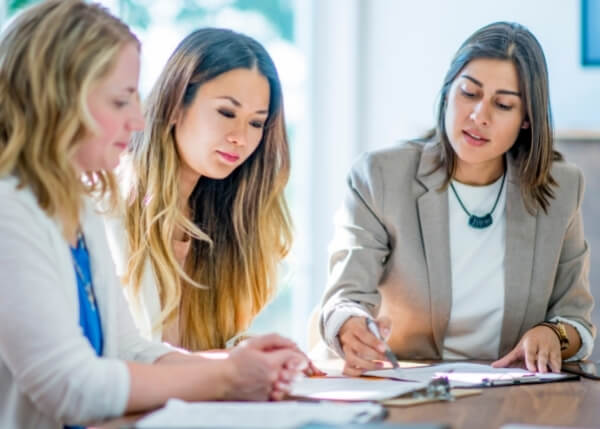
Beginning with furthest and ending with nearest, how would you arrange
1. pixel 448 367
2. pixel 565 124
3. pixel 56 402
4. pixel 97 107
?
pixel 565 124
pixel 448 367
pixel 97 107
pixel 56 402

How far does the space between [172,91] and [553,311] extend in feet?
3.27

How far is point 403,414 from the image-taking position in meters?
1.30

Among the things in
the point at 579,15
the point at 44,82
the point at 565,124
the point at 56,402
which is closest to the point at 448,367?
the point at 56,402

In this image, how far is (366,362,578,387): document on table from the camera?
158cm

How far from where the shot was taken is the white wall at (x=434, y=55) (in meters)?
3.25

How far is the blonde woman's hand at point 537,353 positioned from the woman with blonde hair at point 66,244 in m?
0.56

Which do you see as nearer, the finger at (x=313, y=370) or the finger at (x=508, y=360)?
the finger at (x=313, y=370)

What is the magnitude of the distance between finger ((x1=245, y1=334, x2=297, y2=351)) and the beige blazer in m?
0.58

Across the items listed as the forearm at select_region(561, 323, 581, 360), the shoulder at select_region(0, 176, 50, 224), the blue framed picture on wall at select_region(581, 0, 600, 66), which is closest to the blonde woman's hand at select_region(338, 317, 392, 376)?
the forearm at select_region(561, 323, 581, 360)

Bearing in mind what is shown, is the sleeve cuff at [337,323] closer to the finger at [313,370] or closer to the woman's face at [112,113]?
the finger at [313,370]

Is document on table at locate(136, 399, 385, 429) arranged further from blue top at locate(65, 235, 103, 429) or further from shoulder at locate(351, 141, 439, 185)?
shoulder at locate(351, 141, 439, 185)

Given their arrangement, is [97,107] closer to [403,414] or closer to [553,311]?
[403,414]

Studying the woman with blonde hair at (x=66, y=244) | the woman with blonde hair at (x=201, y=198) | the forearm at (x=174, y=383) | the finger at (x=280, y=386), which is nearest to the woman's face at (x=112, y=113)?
the woman with blonde hair at (x=66, y=244)

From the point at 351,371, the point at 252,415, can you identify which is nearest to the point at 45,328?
the point at 252,415
